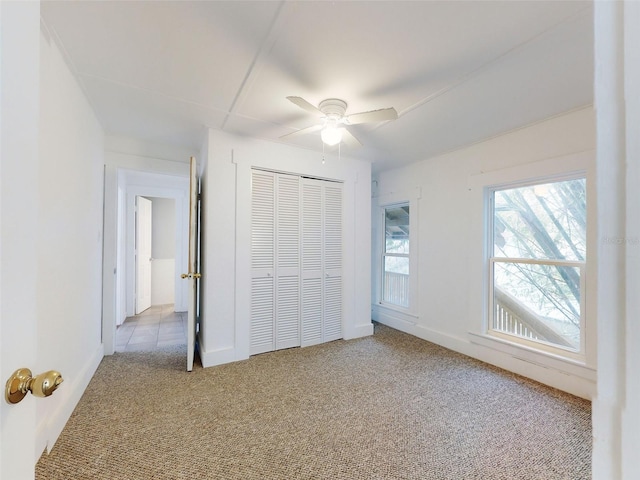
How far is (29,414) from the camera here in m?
0.59

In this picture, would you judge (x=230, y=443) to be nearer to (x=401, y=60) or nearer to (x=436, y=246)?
(x=401, y=60)

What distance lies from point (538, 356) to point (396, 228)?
89.1 inches

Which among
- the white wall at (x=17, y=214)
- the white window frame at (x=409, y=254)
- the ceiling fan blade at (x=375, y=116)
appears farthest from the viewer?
the white window frame at (x=409, y=254)

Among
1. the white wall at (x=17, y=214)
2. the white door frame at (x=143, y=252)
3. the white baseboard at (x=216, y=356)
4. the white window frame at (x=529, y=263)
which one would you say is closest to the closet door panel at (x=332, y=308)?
the white baseboard at (x=216, y=356)

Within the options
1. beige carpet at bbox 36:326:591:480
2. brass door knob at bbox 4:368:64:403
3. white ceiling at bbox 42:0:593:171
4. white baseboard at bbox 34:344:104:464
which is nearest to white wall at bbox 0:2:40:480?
brass door knob at bbox 4:368:64:403

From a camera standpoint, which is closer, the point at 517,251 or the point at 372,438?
the point at 372,438

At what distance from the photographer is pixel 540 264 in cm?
260

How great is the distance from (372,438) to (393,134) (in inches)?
104

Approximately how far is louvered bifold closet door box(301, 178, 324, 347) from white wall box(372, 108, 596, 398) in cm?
132

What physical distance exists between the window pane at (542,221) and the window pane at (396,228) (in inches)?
49.8

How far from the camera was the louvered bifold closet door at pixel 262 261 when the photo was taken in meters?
3.04

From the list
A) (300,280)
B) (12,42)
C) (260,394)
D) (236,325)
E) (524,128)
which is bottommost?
(260,394)

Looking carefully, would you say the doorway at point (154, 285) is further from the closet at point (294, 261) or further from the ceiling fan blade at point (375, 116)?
the ceiling fan blade at point (375, 116)

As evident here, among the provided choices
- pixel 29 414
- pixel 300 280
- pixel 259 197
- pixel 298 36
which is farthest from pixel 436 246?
pixel 29 414
